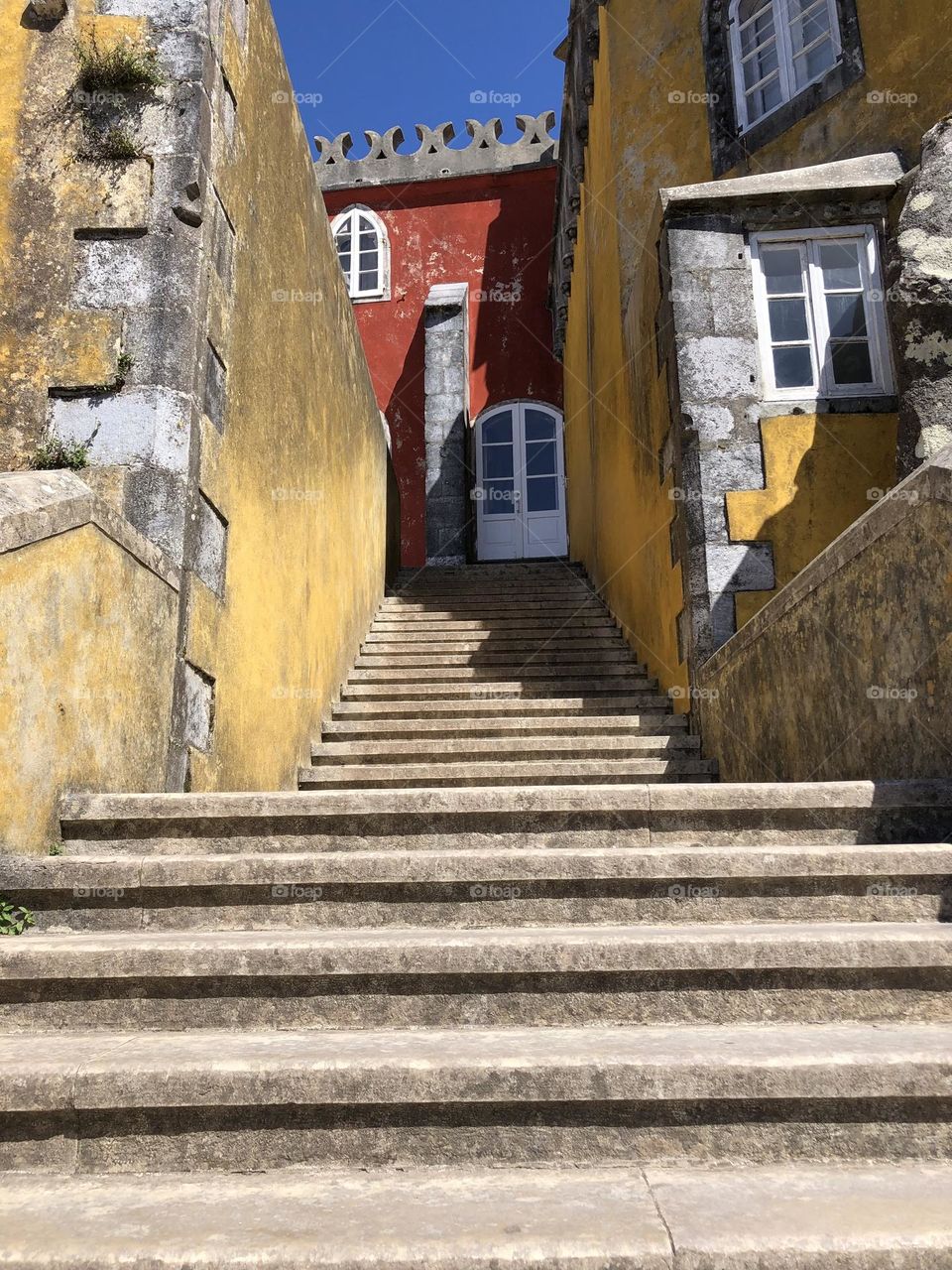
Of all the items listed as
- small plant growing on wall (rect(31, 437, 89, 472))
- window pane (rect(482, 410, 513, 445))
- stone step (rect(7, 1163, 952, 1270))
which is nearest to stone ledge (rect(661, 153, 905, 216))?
small plant growing on wall (rect(31, 437, 89, 472))

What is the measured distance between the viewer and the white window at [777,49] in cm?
734

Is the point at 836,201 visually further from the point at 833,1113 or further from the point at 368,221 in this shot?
the point at 368,221

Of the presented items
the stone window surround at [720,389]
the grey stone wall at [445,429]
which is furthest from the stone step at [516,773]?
the grey stone wall at [445,429]

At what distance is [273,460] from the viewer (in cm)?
486

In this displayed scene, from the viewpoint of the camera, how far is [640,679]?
6.57 m

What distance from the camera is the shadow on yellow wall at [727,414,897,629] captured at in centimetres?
534

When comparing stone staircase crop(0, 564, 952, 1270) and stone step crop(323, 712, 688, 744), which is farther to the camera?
stone step crop(323, 712, 688, 744)

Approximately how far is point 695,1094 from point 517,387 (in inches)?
517

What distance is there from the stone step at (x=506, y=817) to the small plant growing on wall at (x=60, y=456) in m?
1.45

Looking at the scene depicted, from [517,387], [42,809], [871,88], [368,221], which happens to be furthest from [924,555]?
[368,221]

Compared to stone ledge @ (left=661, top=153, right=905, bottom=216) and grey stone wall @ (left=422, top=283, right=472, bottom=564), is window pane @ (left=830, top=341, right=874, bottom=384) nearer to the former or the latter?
stone ledge @ (left=661, top=153, right=905, bottom=216)

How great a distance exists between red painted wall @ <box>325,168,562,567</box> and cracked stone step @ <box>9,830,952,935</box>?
1151 centimetres

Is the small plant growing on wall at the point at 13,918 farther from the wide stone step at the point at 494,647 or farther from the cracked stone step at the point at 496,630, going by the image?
the cracked stone step at the point at 496,630

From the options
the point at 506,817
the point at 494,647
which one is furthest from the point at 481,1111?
the point at 494,647
